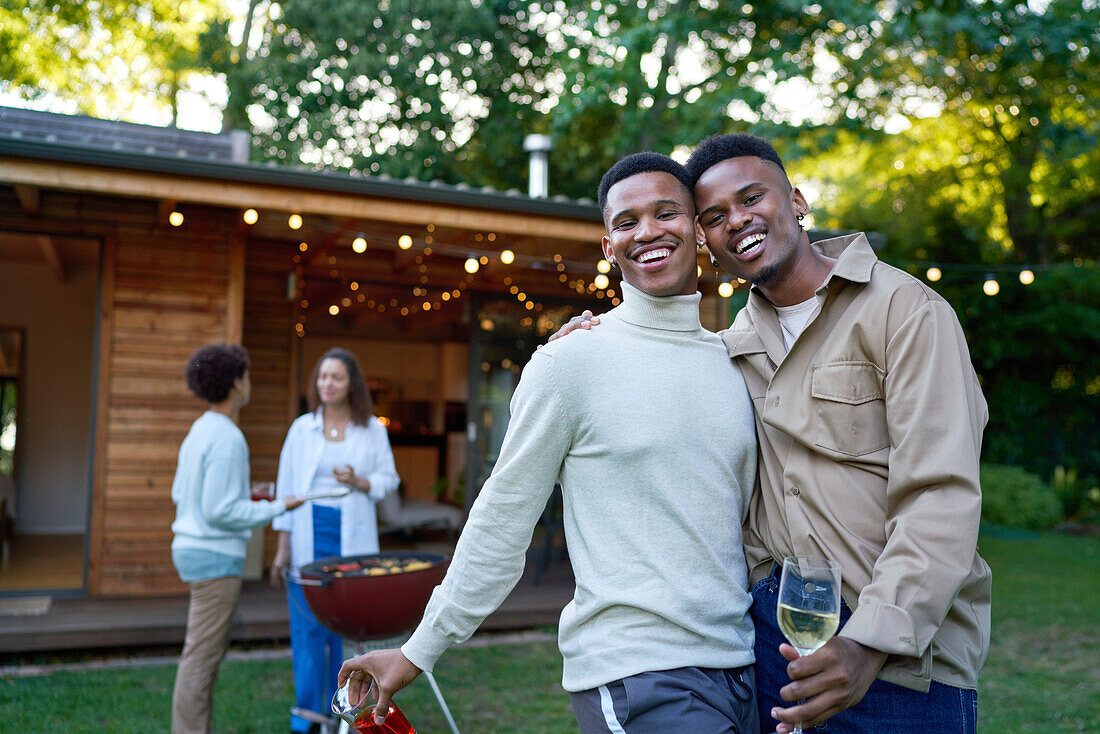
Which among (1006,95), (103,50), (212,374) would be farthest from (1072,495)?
(103,50)

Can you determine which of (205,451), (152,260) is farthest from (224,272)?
(205,451)

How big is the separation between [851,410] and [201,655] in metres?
3.01

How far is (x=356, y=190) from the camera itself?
221 inches

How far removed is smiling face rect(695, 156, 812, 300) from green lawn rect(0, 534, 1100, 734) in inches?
121

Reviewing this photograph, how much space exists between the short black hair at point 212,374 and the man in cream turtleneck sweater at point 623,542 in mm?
2507

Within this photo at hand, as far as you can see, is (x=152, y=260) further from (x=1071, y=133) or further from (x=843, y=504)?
(x=1071, y=133)

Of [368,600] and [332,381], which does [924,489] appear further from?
[332,381]

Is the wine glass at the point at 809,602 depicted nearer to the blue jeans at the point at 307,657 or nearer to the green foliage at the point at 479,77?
the blue jeans at the point at 307,657

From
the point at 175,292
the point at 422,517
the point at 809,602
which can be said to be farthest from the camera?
the point at 422,517

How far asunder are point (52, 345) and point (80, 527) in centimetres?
220

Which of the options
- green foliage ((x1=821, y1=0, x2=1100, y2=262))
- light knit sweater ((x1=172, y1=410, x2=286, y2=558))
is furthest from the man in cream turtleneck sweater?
green foliage ((x1=821, y1=0, x2=1100, y2=262))

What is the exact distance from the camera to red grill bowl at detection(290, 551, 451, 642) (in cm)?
333

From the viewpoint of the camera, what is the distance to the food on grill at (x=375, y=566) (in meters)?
3.43

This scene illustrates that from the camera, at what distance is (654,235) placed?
180 centimetres
